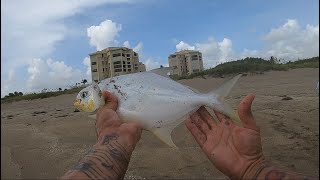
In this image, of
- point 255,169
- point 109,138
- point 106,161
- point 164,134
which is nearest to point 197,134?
point 164,134

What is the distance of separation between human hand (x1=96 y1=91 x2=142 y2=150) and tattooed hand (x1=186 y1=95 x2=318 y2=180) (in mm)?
606

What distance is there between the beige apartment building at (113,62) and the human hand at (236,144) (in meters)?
2.90

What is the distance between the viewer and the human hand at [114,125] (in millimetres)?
3578

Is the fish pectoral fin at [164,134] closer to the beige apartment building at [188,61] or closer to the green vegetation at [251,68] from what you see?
the green vegetation at [251,68]

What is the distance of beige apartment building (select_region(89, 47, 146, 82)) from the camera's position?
22.8 ft

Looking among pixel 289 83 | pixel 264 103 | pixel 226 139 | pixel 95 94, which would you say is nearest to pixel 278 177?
pixel 226 139

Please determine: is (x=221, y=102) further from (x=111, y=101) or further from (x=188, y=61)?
(x=188, y=61)

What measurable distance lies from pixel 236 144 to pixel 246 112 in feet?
0.88

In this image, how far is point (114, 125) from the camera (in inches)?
143

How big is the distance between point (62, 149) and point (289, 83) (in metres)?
9.76

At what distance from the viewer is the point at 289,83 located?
1468 centimetres

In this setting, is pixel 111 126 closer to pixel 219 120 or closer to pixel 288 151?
pixel 219 120

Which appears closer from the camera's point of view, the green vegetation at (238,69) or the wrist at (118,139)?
the wrist at (118,139)

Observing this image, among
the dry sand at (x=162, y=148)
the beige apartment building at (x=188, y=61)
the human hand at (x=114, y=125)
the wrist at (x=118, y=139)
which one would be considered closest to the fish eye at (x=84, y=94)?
the human hand at (x=114, y=125)
